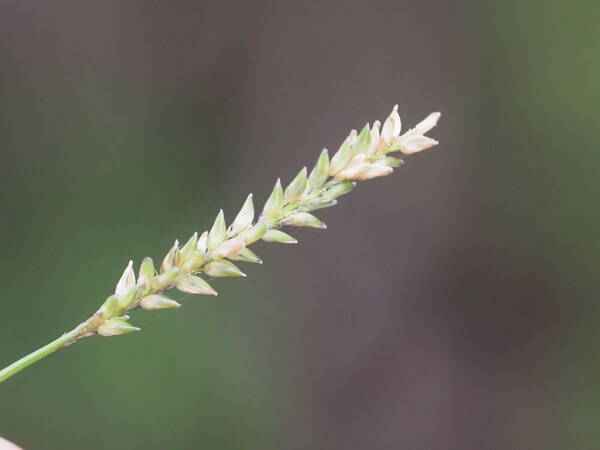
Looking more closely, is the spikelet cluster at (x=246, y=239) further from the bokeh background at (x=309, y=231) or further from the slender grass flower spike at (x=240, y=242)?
the bokeh background at (x=309, y=231)

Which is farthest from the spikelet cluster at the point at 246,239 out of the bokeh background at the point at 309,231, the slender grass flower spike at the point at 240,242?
the bokeh background at the point at 309,231

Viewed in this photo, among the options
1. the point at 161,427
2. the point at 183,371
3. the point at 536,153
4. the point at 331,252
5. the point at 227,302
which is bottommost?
the point at 161,427

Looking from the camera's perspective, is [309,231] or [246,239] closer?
[246,239]

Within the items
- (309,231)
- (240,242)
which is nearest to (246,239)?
(240,242)

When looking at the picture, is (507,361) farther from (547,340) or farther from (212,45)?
(212,45)

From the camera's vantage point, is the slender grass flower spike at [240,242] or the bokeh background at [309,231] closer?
the slender grass flower spike at [240,242]

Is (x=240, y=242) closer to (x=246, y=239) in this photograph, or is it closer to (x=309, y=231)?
(x=246, y=239)

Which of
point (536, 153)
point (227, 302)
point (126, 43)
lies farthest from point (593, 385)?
point (126, 43)

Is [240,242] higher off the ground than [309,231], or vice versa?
[309,231]
